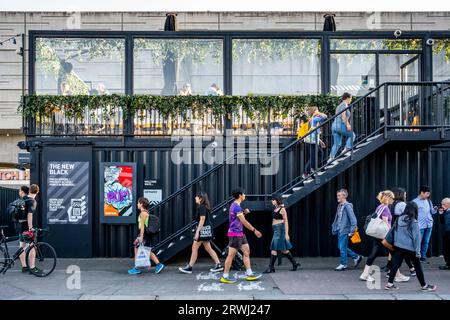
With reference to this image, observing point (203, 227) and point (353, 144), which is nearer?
point (203, 227)

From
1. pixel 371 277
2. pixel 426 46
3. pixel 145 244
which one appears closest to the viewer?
pixel 371 277

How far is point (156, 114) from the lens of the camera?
536 inches

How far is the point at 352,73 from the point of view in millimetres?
14016

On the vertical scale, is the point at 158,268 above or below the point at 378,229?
below

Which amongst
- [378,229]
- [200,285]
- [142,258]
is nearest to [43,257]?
[142,258]

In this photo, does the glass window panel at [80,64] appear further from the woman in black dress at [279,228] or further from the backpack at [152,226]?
the woman in black dress at [279,228]

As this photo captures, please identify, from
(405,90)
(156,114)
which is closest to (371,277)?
(405,90)

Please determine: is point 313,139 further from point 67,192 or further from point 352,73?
point 67,192

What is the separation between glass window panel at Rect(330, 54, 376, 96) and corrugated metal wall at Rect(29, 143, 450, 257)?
189 cm

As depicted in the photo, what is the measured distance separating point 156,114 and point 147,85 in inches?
34.3

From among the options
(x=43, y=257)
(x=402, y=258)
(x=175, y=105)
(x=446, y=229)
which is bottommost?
(x=43, y=257)

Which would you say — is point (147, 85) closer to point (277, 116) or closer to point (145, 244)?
point (277, 116)

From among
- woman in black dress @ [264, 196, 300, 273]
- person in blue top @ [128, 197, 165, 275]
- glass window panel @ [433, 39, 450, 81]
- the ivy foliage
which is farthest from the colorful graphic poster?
glass window panel @ [433, 39, 450, 81]

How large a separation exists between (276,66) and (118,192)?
5304 millimetres
